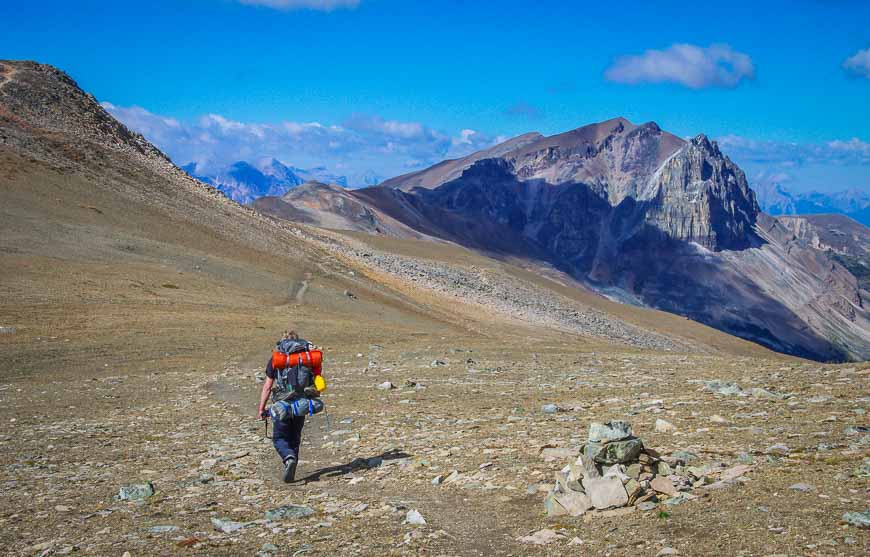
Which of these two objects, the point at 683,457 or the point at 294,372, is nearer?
the point at 683,457

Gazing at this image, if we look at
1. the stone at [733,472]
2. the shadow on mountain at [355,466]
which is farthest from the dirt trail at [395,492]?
the stone at [733,472]

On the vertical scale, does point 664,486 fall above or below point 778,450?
below

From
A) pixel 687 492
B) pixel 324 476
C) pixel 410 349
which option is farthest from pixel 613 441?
pixel 410 349

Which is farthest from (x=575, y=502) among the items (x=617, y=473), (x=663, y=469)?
(x=663, y=469)

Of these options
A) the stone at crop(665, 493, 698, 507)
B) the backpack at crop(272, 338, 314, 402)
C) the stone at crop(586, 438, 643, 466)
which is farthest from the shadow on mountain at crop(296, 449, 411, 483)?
the stone at crop(665, 493, 698, 507)

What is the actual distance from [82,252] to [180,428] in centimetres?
3230

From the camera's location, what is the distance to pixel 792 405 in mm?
13922

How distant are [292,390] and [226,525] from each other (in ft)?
10.8

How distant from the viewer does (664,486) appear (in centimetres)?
886

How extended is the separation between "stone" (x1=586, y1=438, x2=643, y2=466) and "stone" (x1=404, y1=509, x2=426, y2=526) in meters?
2.32

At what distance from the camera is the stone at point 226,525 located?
28.9 ft

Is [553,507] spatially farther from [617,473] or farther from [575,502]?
[617,473]

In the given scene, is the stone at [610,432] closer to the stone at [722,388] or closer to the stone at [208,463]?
the stone at [208,463]

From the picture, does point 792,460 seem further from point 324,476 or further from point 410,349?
point 410,349
